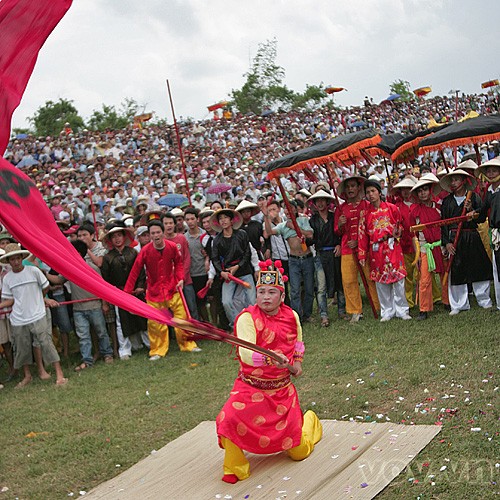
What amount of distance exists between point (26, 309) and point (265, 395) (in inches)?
183

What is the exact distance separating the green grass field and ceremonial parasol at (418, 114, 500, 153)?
207 centimetres

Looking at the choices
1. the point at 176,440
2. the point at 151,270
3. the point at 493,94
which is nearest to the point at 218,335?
the point at 176,440

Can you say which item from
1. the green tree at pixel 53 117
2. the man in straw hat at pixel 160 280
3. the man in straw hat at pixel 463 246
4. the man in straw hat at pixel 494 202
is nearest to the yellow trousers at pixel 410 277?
the man in straw hat at pixel 463 246

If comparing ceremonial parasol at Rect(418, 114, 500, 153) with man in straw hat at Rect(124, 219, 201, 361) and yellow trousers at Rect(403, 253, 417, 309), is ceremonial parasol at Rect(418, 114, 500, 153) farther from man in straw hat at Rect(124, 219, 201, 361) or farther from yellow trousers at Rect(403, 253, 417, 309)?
Result: man in straw hat at Rect(124, 219, 201, 361)

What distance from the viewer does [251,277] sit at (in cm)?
948

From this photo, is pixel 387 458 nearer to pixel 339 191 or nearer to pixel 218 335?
pixel 218 335

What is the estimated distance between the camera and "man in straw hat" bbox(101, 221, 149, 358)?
368 inches

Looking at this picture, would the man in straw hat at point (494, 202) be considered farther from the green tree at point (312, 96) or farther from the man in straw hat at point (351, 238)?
the green tree at point (312, 96)

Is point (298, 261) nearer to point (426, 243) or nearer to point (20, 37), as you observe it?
point (426, 243)

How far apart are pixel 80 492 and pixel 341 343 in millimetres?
3946

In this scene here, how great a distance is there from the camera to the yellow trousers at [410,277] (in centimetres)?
961

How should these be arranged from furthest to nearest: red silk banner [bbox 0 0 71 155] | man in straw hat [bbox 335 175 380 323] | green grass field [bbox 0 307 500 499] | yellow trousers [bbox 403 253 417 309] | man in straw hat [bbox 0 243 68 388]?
yellow trousers [bbox 403 253 417 309]
man in straw hat [bbox 335 175 380 323]
man in straw hat [bbox 0 243 68 388]
green grass field [bbox 0 307 500 499]
red silk banner [bbox 0 0 71 155]

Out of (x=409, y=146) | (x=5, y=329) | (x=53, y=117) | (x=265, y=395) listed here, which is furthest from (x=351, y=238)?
(x=53, y=117)

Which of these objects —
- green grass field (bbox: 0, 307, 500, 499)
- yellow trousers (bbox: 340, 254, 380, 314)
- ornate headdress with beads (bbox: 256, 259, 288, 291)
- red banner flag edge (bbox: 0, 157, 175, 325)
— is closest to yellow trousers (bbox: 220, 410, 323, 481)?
green grass field (bbox: 0, 307, 500, 499)
